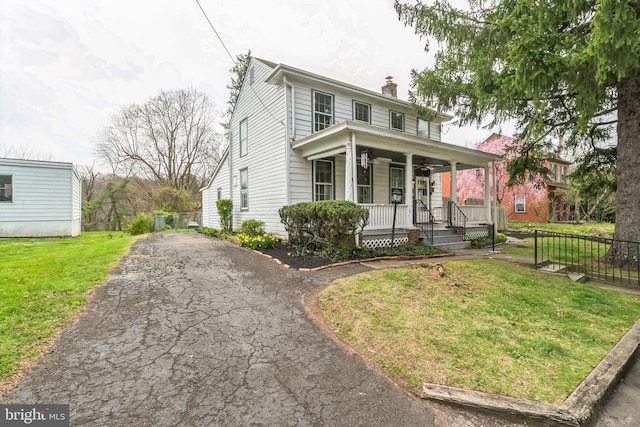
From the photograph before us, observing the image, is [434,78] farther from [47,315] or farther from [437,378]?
[47,315]

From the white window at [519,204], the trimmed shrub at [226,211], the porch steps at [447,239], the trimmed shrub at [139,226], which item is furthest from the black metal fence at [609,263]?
the white window at [519,204]

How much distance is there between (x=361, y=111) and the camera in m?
12.1

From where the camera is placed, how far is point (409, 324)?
3811 mm

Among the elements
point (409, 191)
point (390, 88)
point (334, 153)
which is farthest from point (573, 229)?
point (334, 153)

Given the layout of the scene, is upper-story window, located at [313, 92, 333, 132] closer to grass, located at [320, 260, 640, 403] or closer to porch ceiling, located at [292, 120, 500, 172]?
porch ceiling, located at [292, 120, 500, 172]

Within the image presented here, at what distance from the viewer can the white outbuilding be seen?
41.7 ft

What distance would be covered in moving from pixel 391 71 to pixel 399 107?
101 inches

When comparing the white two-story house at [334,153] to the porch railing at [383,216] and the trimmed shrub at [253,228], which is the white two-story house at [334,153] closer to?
the porch railing at [383,216]

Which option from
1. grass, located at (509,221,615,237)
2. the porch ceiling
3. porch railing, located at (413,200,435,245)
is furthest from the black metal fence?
grass, located at (509,221,615,237)

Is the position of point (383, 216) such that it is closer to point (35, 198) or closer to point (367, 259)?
point (367, 259)

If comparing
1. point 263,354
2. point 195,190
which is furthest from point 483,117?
point 195,190

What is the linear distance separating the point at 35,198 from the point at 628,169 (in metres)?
21.8

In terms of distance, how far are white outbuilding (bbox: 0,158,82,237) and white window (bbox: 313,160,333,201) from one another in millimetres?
12265

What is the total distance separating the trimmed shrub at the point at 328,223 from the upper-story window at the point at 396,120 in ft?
22.1
